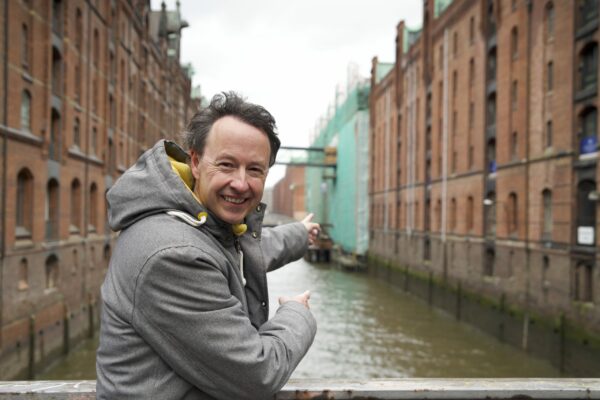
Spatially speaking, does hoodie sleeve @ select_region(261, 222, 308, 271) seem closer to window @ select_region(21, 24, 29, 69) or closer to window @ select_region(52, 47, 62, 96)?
window @ select_region(21, 24, 29, 69)

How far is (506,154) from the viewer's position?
18516 millimetres

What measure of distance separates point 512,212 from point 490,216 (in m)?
1.99

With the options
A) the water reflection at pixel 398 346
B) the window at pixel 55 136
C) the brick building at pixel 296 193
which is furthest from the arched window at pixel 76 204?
the brick building at pixel 296 193

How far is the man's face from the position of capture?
1.54 metres

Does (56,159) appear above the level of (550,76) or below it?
below

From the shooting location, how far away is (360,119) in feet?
139

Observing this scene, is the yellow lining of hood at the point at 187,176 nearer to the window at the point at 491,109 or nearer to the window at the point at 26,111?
the window at the point at 26,111

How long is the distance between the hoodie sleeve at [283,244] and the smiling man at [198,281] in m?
0.46

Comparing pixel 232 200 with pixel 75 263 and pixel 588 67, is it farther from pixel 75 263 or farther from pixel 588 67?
pixel 75 263

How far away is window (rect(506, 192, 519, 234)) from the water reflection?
368 cm

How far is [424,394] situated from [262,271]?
657mm

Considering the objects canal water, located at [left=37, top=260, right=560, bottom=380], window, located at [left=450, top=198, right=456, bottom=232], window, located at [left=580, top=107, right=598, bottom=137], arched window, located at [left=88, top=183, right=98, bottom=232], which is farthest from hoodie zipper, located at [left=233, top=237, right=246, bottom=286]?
window, located at [left=450, top=198, right=456, bottom=232]

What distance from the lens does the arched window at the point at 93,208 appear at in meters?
18.8

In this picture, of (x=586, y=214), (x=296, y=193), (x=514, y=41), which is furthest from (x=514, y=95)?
(x=296, y=193)
